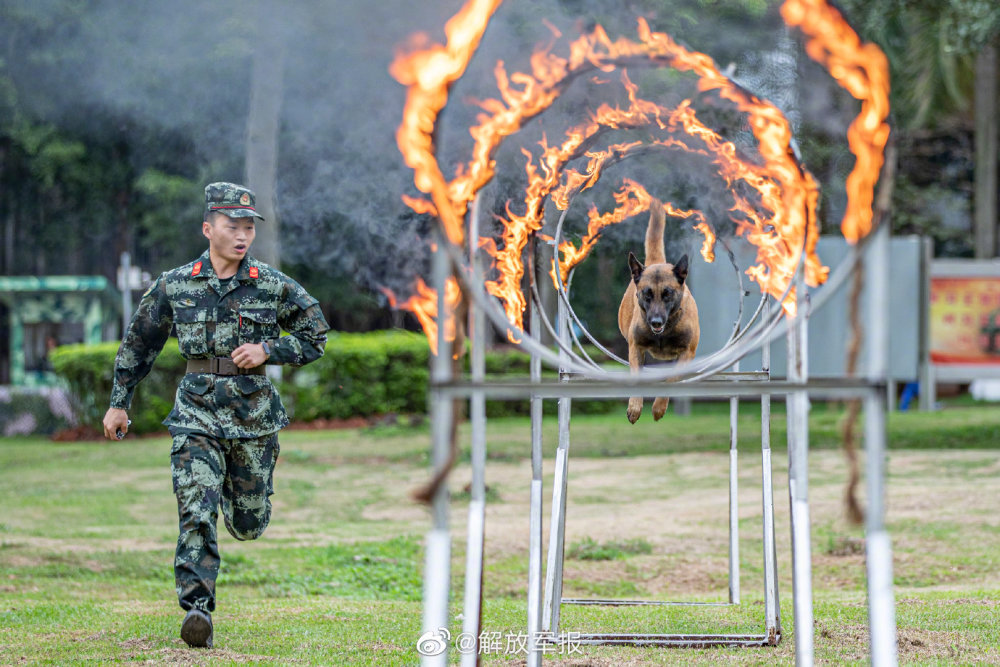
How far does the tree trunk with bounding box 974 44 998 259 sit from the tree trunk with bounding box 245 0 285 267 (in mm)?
15396

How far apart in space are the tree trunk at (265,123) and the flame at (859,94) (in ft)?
49.6

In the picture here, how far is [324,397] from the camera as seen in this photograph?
1927cm

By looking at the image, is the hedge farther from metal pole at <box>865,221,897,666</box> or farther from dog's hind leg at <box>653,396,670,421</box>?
metal pole at <box>865,221,897,666</box>

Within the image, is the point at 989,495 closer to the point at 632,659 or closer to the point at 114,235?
the point at 632,659

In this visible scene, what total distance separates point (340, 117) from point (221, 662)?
15.3 m

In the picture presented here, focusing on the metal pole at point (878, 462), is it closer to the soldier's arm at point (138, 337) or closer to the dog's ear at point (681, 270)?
the dog's ear at point (681, 270)

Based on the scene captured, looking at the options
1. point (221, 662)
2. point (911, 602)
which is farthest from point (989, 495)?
point (221, 662)

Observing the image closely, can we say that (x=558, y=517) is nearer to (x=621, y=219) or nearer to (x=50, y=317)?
(x=621, y=219)

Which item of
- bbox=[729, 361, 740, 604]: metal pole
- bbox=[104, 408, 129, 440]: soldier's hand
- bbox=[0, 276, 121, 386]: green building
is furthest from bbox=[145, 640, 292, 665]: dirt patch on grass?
bbox=[0, 276, 121, 386]: green building

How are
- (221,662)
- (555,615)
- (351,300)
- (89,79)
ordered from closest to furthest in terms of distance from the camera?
(221,662)
(555,615)
(89,79)
(351,300)

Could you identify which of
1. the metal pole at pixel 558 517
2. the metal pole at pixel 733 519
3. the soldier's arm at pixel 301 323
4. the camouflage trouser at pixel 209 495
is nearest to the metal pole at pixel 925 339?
the metal pole at pixel 733 519

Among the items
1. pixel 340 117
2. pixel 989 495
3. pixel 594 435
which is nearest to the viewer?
pixel 989 495

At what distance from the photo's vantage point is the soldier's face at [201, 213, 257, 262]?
5344 millimetres

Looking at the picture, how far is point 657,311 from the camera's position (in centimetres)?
559
